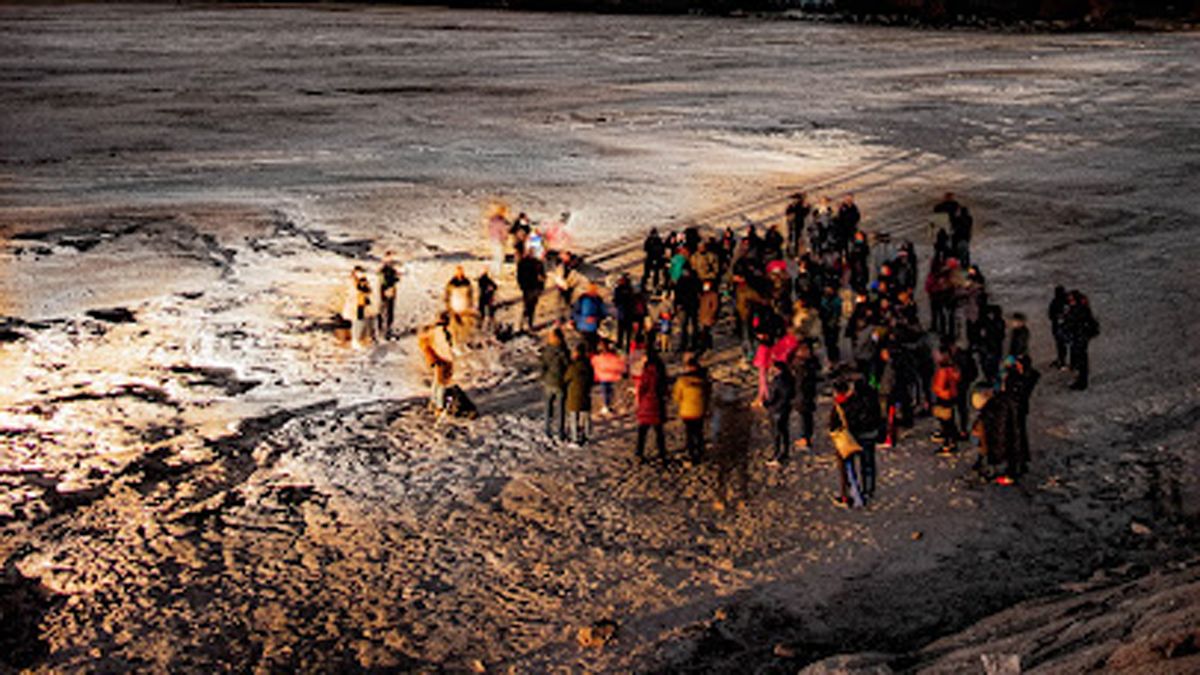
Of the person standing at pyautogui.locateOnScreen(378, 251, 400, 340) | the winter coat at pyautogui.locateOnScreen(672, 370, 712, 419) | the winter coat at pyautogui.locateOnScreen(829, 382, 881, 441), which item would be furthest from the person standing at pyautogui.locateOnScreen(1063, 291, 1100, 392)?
the person standing at pyautogui.locateOnScreen(378, 251, 400, 340)

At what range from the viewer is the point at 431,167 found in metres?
29.0

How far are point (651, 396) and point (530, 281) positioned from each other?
4948 mm

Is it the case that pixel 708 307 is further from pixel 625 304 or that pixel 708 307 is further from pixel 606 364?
pixel 606 364

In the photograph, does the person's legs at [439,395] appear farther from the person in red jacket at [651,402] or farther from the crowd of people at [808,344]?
the person in red jacket at [651,402]

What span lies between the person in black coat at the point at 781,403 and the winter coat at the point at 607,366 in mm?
1896

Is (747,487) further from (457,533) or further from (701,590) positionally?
(457,533)

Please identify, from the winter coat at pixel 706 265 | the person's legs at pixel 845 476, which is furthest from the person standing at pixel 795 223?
the person's legs at pixel 845 476

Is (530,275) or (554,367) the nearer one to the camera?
(554,367)

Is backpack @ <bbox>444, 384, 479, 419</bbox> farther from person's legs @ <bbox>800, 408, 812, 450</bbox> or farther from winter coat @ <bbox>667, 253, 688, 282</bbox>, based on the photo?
winter coat @ <bbox>667, 253, 688, 282</bbox>

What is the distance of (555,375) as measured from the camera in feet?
42.5

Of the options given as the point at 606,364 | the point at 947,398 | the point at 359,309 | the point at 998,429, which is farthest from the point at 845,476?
the point at 359,309

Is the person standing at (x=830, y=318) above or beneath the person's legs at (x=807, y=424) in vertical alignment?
above

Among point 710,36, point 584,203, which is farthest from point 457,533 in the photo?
point 710,36

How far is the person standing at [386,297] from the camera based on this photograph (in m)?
A: 16.5
